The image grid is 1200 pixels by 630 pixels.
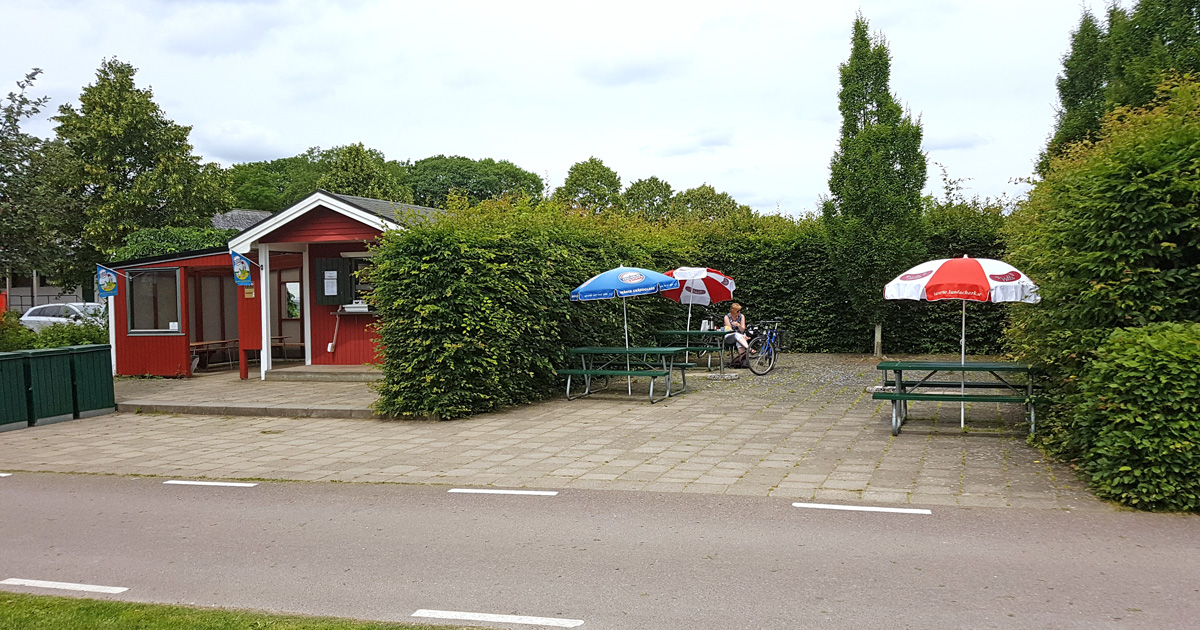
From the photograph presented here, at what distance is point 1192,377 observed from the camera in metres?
6.45

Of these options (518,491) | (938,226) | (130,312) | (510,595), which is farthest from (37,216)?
(938,226)

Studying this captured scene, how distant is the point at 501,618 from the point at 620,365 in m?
12.0

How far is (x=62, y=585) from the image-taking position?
17.5 ft

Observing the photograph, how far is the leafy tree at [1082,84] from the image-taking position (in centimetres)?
2386

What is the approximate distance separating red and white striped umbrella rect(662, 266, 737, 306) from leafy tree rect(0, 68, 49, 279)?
1149 centimetres

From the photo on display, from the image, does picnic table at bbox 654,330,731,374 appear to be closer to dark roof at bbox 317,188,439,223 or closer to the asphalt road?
dark roof at bbox 317,188,439,223

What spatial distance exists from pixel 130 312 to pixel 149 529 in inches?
550

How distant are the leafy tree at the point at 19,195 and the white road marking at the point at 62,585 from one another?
11.2 metres

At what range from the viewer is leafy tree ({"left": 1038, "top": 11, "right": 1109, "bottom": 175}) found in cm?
2386

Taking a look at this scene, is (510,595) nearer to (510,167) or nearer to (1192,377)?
(1192,377)

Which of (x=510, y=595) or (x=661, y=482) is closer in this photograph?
(x=510, y=595)

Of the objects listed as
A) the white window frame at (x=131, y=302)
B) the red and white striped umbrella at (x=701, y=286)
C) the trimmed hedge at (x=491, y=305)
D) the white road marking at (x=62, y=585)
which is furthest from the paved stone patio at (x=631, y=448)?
the white window frame at (x=131, y=302)

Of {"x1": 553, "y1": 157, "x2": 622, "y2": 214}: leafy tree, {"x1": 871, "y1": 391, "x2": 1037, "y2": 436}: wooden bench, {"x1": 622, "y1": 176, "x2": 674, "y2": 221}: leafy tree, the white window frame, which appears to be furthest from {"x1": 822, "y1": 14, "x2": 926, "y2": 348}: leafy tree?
{"x1": 622, "y1": 176, "x2": 674, "y2": 221}: leafy tree

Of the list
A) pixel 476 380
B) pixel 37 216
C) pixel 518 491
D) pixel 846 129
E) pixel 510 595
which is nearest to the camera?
pixel 510 595
